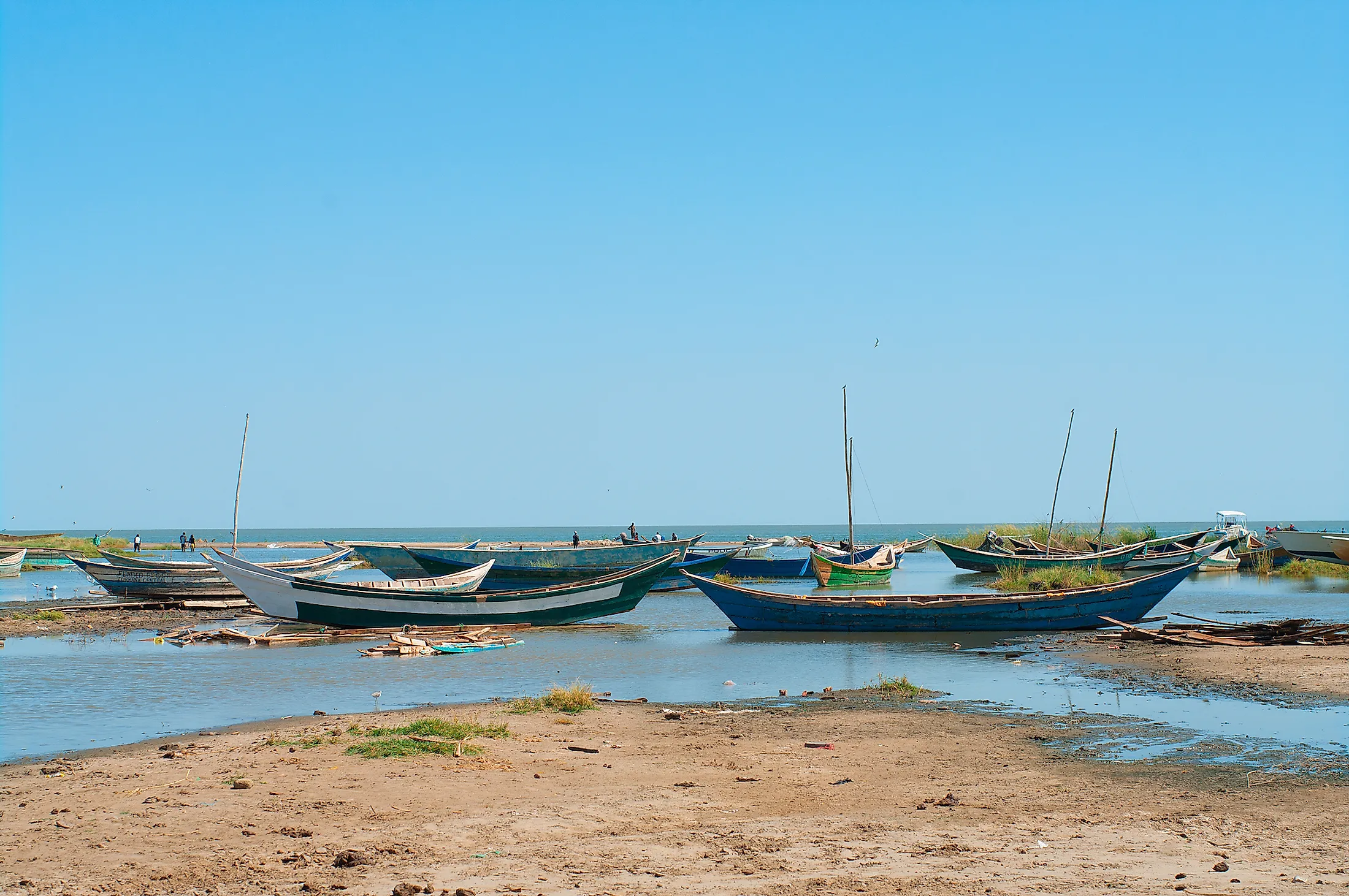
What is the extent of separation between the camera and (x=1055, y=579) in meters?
33.8

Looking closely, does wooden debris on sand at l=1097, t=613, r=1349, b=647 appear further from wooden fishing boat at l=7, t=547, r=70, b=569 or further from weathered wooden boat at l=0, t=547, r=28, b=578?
wooden fishing boat at l=7, t=547, r=70, b=569

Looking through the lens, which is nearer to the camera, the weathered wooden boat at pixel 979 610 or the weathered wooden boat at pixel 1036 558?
the weathered wooden boat at pixel 979 610

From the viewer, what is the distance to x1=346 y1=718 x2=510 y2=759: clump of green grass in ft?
35.2

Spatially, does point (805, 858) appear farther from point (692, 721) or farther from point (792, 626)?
point (792, 626)

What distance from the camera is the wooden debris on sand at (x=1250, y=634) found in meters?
19.0

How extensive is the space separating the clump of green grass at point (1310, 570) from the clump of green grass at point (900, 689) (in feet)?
119

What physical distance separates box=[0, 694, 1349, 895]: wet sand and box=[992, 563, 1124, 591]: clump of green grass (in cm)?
2076

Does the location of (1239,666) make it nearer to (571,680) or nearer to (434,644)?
(571,680)

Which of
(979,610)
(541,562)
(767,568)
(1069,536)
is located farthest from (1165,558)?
(541,562)

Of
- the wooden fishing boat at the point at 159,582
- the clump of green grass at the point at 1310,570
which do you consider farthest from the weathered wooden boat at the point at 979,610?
the clump of green grass at the point at 1310,570

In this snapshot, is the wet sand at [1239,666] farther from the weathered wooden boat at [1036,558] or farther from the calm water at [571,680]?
the weathered wooden boat at [1036,558]

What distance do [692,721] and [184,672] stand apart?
1056cm

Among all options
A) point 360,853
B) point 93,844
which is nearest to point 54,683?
point 93,844

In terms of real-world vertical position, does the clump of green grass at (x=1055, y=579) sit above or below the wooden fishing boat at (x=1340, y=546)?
below
